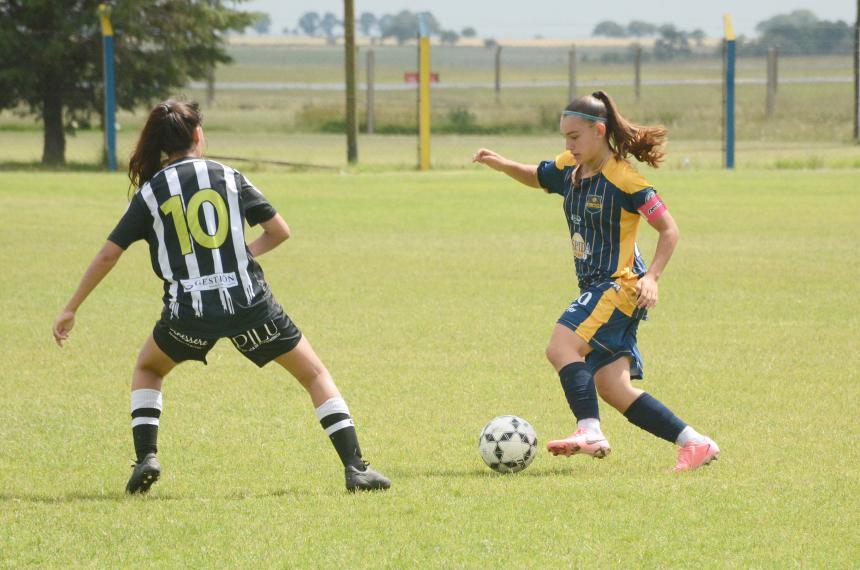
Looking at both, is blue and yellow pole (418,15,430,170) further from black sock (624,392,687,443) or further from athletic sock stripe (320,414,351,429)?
athletic sock stripe (320,414,351,429)

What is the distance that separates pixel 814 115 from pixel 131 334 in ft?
97.4

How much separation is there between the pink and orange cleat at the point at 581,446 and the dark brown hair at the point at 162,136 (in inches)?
78.6

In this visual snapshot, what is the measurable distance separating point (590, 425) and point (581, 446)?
15 cm

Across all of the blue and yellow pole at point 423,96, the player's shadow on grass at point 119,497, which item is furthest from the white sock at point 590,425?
the blue and yellow pole at point 423,96

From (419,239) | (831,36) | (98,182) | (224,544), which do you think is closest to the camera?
(224,544)

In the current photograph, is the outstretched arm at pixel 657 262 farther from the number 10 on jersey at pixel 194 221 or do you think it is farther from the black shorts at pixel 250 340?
the number 10 on jersey at pixel 194 221

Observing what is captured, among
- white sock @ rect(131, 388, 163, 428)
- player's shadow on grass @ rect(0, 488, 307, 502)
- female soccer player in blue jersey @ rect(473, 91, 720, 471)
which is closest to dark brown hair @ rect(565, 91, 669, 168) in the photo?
female soccer player in blue jersey @ rect(473, 91, 720, 471)

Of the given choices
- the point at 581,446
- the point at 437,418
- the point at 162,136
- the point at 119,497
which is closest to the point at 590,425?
the point at 581,446

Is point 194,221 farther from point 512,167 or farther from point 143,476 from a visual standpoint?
point 512,167

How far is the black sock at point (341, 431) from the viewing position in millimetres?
5270

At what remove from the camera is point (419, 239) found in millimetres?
15320

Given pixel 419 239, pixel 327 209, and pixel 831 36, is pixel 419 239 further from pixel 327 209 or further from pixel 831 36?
pixel 831 36

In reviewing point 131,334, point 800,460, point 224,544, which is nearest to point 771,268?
point 131,334

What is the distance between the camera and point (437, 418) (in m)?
6.79
